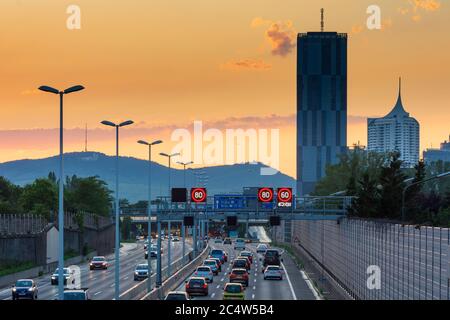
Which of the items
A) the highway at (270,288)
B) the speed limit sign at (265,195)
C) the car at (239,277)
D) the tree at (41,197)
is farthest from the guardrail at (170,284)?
the tree at (41,197)

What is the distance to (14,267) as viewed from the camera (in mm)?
104500

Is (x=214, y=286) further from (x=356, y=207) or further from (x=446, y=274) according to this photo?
(x=446, y=274)

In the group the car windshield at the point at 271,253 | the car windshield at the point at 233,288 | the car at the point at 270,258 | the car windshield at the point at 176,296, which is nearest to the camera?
the car windshield at the point at 176,296

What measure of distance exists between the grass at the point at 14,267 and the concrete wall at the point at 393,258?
3184cm

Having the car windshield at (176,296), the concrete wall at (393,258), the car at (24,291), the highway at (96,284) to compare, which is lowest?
the highway at (96,284)

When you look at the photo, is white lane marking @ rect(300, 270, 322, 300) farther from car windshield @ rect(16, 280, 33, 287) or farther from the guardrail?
car windshield @ rect(16, 280, 33, 287)

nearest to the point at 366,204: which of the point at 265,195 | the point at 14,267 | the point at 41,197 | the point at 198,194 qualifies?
the point at 265,195

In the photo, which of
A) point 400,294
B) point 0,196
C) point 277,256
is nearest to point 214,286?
point 277,256

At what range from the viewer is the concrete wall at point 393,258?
115 feet

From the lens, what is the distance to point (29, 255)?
111875mm

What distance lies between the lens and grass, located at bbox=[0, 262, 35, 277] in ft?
313

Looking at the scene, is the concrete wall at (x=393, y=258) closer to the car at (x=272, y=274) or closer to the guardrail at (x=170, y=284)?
the car at (x=272, y=274)

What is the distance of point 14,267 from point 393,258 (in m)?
65.5
